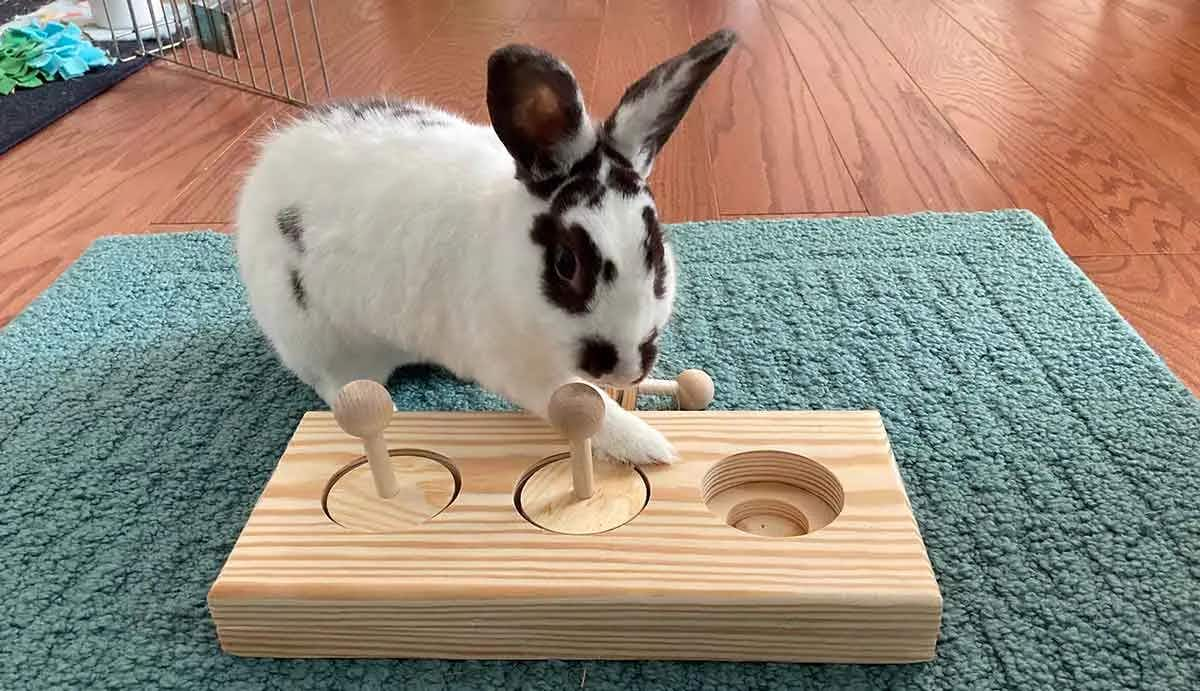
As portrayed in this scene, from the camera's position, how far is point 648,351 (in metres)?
0.67

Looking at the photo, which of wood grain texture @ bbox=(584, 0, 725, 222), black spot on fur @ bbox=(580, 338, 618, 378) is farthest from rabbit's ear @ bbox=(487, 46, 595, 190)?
wood grain texture @ bbox=(584, 0, 725, 222)

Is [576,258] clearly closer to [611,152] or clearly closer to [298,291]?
[611,152]

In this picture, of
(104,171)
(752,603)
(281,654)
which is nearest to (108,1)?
(104,171)

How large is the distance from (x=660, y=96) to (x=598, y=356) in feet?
0.62

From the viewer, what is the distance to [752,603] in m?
0.59

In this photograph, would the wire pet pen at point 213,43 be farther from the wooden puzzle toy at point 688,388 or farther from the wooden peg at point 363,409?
the wooden peg at point 363,409

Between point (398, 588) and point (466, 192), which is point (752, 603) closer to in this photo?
point (398, 588)

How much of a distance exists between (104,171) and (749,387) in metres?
1.10

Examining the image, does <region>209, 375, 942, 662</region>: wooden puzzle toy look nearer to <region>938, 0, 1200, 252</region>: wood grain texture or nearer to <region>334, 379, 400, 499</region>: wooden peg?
<region>334, 379, 400, 499</region>: wooden peg

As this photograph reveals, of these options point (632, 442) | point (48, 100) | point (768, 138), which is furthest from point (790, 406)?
point (48, 100)

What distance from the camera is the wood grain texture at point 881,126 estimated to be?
1.30 meters

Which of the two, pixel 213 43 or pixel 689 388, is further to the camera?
pixel 213 43

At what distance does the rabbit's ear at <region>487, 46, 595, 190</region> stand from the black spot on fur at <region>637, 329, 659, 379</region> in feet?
0.42

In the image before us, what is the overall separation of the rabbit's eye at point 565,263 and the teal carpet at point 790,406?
260 millimetres
